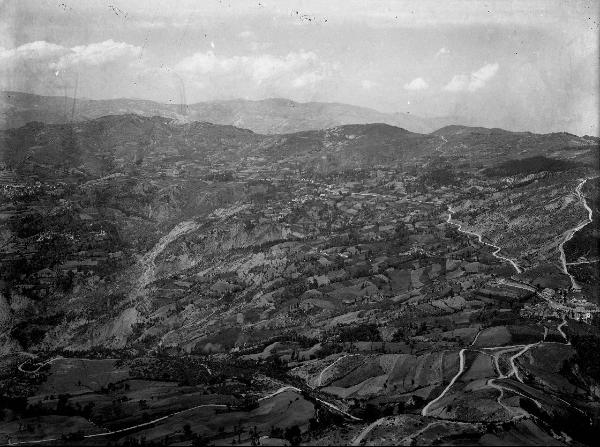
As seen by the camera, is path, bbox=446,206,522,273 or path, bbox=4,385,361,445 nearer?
path, bbox=4,385,361,445

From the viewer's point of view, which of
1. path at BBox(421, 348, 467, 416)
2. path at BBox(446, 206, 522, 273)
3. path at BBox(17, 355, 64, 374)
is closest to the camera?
path at BBox(421, 348, 467, 416)

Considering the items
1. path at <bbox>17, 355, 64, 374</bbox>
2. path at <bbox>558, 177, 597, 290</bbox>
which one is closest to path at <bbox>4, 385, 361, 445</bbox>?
path at <bbox>17, 355, 64, 374</bbox>

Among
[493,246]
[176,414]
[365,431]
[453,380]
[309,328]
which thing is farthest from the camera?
[493,246]

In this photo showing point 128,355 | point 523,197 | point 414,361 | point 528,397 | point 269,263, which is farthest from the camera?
point 523,197

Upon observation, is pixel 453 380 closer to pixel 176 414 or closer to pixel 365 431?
pixel 365 431

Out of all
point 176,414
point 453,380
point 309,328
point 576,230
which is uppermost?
point 576,230

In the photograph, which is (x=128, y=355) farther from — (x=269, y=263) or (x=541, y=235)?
(x=541, y=235)

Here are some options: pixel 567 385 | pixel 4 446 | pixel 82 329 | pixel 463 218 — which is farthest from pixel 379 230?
pixel 4 446

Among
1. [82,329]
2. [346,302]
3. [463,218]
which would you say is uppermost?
[463,218]

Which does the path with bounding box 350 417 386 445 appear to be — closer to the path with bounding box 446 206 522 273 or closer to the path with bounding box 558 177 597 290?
the path with bounding box 558 177 597 290

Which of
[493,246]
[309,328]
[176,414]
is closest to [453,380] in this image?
[176,414]

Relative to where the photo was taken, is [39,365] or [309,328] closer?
[39,365]
